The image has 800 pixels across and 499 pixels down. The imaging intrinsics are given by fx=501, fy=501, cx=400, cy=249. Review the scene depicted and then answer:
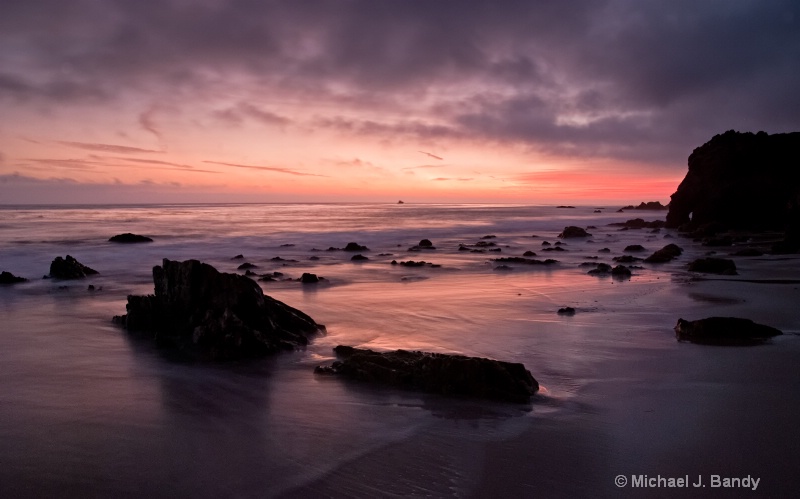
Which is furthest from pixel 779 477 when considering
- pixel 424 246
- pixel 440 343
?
pixel 424 246

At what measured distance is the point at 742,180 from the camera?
127 feet

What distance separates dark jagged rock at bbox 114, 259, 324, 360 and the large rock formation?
36774 mm

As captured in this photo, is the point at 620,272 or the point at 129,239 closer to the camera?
the point at 620,272

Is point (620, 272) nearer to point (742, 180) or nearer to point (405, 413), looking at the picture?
point (405, 413)

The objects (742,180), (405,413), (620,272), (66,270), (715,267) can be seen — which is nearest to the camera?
(405,413)

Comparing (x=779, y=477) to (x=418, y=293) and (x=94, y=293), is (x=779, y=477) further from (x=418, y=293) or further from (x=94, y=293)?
(x=94, y=293)

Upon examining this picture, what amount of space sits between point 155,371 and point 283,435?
287 cm

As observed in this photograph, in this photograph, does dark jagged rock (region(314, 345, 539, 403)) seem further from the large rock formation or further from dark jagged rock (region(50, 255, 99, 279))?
the large rock formation

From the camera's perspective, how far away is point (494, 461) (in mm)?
4090

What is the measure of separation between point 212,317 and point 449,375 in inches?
159

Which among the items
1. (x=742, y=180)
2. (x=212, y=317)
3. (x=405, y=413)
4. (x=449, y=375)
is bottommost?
(x=405, y=413)

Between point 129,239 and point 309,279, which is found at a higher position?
point 129,239

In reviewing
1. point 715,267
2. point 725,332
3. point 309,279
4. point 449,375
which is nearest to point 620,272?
point 715,267

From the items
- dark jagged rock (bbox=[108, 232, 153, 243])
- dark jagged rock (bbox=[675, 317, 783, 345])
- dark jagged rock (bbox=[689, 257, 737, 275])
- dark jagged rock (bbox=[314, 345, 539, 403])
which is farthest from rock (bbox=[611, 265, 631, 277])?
dark jagged rock (bbox=[108, 232, 153, 243])
